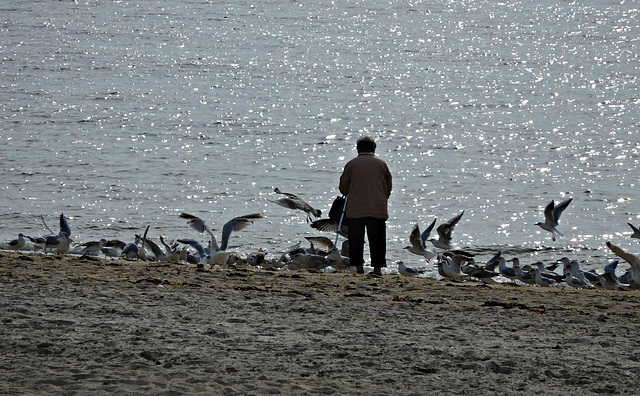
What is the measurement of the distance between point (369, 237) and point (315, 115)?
23664mm

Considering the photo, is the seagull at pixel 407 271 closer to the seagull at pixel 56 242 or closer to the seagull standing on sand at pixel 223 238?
the seagull standing on sand at pixel 223 238

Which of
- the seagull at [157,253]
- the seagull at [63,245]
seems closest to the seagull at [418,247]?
the seagull at [157,253]

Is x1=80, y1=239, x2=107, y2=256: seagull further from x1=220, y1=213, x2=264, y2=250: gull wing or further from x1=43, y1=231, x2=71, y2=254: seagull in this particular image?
x1=220, y1=213, x2=264, y2=250: gull wing

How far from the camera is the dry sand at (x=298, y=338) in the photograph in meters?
6.48

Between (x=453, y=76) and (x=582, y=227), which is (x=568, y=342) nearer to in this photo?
(x=582, y=227)

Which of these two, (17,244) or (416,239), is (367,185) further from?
(17,244)

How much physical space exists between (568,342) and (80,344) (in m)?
3.55

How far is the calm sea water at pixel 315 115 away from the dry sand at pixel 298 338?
5992 millimetres

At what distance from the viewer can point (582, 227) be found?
60.7ft

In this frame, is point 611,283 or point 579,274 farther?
point 579,274

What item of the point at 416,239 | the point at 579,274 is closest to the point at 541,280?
the point at 579,274

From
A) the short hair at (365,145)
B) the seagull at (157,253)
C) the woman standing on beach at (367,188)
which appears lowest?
the seagull at (157,253)

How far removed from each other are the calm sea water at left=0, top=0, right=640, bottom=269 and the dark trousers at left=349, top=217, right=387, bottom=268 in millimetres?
3613

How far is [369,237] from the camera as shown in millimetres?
11312
